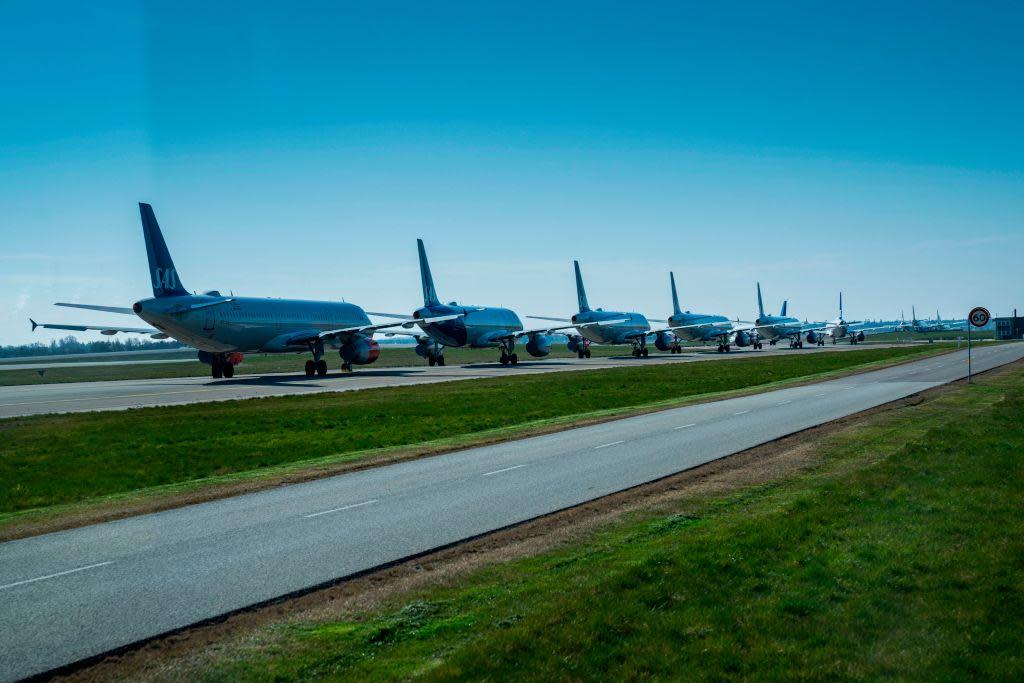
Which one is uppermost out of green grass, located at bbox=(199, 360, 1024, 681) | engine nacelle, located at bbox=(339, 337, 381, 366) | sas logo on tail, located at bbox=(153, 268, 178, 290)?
sas logo on tail, located at bbox=(153, 268, 178, 290)

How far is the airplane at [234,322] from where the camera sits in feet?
136

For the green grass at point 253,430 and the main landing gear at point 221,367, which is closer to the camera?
the green grass at point 253,430

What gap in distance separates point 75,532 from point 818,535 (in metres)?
9.74

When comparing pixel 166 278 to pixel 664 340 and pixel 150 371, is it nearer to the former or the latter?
pixel 150 371

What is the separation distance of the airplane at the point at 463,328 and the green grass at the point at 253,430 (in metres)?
24.1

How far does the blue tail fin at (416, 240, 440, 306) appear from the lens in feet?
205

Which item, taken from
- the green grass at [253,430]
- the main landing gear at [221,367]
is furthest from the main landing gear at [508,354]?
the green grass at [253,430]

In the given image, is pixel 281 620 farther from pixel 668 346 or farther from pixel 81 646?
pixel 668 346

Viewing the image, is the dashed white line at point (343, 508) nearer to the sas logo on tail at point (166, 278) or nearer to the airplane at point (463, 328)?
the sas logo on tail at point (166, 278)

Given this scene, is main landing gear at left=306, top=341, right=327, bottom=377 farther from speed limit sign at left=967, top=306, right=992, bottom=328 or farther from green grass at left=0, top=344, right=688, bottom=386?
speed limit sign at left=967, top=306, right=992, bottom=328

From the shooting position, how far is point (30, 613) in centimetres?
753

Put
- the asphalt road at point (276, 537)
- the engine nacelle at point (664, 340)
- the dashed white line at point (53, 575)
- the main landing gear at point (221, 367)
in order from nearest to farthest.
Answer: the asphalt road at point (276, 537) → the dashed white line at point (53, 575) → the main landing gear at point (221, 367) → the engine nacelle at point (664, 340)

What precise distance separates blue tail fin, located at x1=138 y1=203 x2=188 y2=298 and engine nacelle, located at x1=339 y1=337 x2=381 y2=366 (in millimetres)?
12203

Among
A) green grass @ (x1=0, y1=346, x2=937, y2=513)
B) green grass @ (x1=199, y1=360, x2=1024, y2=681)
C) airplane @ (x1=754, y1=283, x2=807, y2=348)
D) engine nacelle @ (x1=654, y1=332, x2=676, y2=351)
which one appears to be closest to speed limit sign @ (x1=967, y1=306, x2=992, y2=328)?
green grass @ (x1=0, y1=346, x2=937, y2=513)
